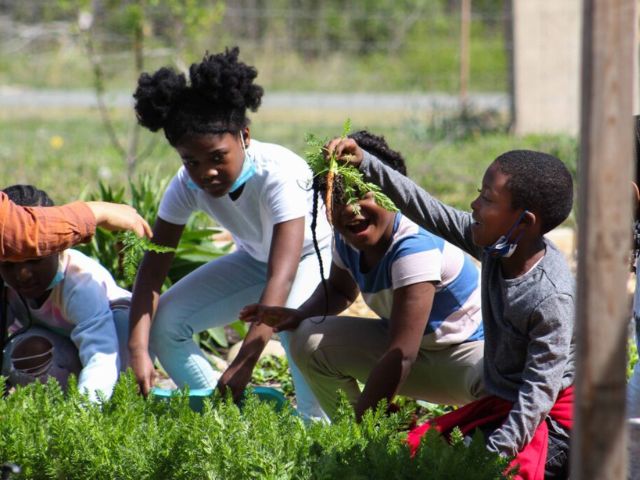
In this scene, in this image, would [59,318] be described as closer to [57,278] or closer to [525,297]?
[57,278]

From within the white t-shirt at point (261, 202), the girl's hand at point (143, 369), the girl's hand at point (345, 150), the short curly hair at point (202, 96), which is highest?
the short curly hair at point (202, 96)

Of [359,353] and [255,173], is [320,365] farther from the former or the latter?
[255,173]

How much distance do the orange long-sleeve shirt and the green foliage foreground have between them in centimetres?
49

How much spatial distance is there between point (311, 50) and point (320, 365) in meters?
12.0

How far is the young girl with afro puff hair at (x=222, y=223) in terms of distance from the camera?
3.75m

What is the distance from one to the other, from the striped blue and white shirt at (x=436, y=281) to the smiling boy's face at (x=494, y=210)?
331 millimetres

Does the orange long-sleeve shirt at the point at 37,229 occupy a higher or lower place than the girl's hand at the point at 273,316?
higher

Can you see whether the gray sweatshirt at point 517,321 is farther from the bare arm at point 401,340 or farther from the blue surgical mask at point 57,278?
the blue surgical mask at point 57,278

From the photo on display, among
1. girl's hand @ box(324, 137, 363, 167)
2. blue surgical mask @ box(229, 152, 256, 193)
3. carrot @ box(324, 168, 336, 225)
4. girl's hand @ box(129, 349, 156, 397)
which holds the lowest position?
girl's hand @ box(129, 349, 156, 397)

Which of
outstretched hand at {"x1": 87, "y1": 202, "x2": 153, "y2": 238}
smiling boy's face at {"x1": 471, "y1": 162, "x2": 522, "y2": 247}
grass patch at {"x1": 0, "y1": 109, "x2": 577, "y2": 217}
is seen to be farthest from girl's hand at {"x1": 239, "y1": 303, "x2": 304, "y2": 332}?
grass patch at {"x1": 0, "y1": 109, "x2": 577, "y2": 217}

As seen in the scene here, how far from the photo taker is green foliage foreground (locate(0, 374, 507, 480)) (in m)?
2.72

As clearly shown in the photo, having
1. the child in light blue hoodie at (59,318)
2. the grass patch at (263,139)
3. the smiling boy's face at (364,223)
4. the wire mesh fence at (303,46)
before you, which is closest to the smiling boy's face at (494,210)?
the smiling boy's face at (364,223)

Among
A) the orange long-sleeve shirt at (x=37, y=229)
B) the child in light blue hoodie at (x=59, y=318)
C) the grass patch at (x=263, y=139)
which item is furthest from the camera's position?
the grass patch at (x=263, y=139)

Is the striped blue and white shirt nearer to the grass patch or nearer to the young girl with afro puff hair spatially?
the young girl with afro puff hair
